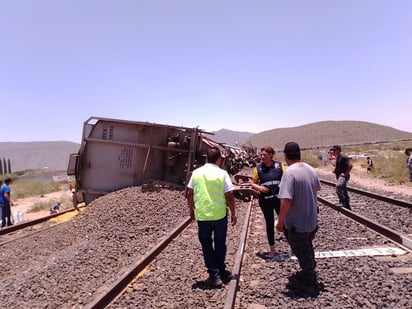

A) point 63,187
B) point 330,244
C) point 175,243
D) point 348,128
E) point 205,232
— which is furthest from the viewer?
point 348,128

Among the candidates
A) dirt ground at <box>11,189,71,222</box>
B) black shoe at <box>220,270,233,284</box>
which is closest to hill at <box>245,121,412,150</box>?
dirt ground at <box>11,189,71,222</box>

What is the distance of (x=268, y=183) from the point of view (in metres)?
5.88

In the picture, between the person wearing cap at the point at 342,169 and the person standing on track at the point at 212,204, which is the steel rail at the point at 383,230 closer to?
the person wearing cap at the point at 342,169

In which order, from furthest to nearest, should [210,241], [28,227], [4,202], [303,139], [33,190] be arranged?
[303,139] → [33,190] → [4,202] → [28,227] → [210,241]

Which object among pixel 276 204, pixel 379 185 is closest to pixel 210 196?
pixel 276 204

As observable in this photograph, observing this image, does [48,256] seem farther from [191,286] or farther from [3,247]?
[191,286]

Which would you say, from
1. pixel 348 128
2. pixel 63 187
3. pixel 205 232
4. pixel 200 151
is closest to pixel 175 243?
pixel 205 232

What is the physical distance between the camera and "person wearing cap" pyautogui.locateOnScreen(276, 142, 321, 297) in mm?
4270

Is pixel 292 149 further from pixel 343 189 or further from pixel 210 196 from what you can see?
pixel 343 189

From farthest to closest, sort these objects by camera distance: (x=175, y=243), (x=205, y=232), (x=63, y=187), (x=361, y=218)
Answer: (x=63, y=187) → (x=361, y=218) → (x=175, y=243) → (x=205, y=232)

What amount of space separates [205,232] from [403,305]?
8.14 ft

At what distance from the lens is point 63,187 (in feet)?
116

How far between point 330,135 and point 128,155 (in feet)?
355

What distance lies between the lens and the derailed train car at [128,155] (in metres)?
12.1
